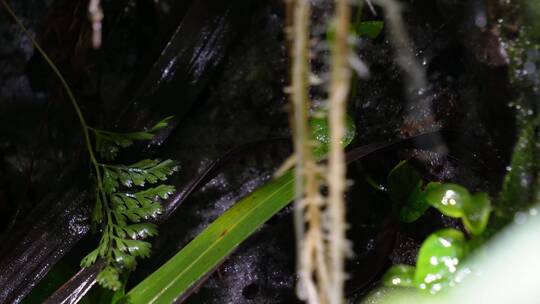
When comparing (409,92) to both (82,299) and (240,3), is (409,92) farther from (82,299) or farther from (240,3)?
(82,299)

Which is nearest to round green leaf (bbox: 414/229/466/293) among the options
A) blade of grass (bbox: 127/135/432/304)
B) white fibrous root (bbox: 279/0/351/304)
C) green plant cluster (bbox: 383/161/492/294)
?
green plant cluster (bbox: 383/161/492/294)

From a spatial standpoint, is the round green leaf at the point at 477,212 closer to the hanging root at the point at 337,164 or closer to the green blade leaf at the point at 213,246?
the hanging root at the point at 337,164

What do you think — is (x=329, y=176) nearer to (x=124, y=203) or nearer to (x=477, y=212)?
(x=477, y=212)

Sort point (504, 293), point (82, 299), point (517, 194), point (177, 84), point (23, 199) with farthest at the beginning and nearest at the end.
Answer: point (23, 199) → point (177, 84) → point (82, 299) → point (517, 194) → point (504, 293)

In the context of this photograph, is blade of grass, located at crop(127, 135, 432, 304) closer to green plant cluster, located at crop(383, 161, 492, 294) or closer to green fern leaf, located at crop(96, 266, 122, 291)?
green fern leaf, located at crop(96, 266, 122, 291)

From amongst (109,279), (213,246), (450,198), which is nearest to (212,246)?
(213,246)

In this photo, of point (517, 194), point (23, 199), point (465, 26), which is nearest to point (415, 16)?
point (465, 26)

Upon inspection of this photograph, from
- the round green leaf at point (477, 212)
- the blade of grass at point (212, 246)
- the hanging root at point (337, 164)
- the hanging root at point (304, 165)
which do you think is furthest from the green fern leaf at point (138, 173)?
the round green leaf at point (477, 212)

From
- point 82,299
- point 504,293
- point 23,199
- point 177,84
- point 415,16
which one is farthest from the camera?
point 23,199

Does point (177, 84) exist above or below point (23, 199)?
above
